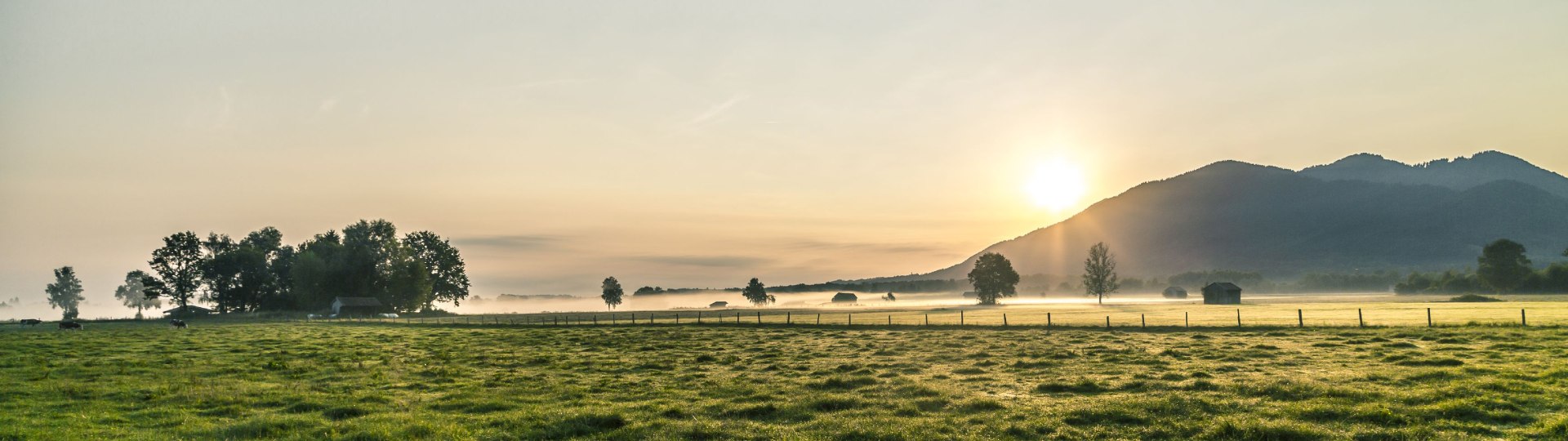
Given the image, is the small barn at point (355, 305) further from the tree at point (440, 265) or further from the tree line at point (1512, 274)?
the tree line at point (1512, 274)

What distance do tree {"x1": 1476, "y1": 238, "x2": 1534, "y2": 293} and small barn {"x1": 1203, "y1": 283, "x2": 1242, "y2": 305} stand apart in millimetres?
56602

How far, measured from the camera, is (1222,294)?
158 meters

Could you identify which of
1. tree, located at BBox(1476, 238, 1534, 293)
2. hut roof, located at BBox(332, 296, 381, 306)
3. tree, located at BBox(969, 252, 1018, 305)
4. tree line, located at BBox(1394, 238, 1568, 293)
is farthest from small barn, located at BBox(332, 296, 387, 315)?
tree, located at BBox(1476, 238, 1534, 293)

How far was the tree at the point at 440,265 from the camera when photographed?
171875 mm

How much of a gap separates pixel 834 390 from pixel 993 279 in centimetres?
17504

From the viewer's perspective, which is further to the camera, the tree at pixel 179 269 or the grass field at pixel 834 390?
the tree at pixel 179 269

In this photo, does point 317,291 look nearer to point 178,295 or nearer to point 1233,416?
point 178,295

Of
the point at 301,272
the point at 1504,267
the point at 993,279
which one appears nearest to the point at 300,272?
the point at 301,272

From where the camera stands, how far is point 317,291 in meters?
150

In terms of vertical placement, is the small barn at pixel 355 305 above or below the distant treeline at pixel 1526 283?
above

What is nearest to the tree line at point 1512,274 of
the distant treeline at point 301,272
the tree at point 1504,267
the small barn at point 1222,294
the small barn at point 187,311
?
the tree at point 1504,267

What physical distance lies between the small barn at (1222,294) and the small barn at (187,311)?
654 feet

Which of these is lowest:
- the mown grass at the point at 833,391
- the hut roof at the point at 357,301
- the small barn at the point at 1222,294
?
the small barn at the point at 1222,294

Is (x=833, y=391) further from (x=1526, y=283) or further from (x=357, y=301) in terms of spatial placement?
(x=1526, y=283)
